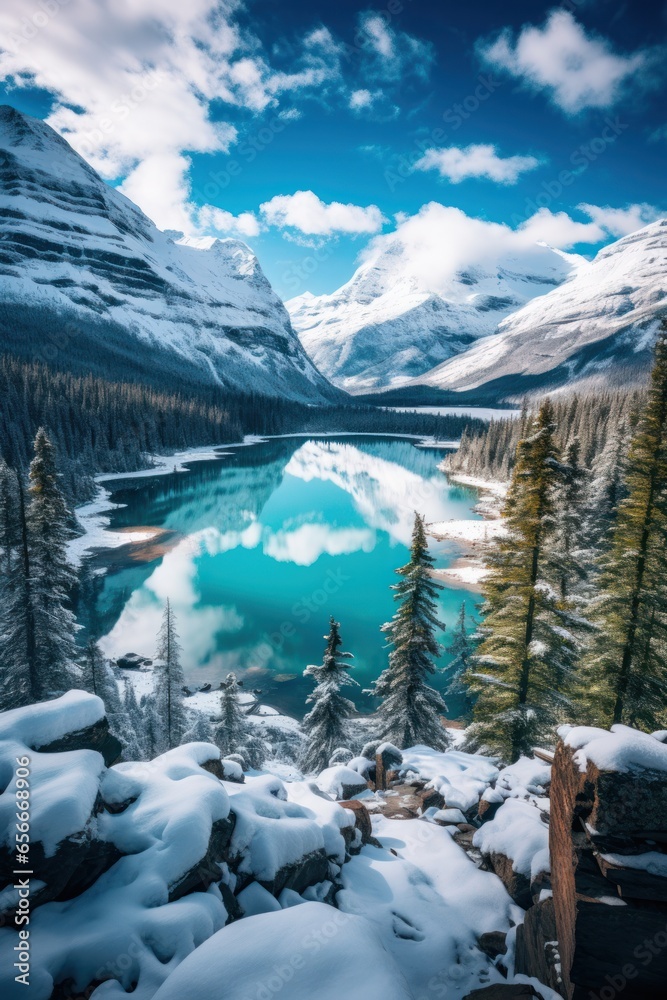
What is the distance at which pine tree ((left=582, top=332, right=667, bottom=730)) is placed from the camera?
1317cm

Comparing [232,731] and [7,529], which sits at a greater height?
[7,529]

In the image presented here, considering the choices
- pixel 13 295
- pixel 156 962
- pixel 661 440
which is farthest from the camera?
pixel 13 295

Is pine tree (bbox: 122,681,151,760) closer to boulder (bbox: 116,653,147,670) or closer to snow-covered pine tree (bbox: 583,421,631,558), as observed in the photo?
boulder (bbox: 116,653,147,670)

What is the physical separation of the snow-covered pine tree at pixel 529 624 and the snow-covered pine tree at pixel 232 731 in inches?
406

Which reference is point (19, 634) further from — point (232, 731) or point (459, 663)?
point (459, 663)

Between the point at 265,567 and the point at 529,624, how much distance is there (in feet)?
127

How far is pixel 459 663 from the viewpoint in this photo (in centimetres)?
3017

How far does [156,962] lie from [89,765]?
246 centimetres

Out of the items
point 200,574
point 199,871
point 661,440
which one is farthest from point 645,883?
point 200,574

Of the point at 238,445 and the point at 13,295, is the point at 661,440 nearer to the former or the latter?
the point at 238,445

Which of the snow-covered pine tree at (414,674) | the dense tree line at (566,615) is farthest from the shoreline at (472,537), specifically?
the snow-covered pine tree at (414,674)

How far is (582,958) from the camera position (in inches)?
188

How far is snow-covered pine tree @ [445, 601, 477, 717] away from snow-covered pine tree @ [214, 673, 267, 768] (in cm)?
1189

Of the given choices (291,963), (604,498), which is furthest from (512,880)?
(604,498)
